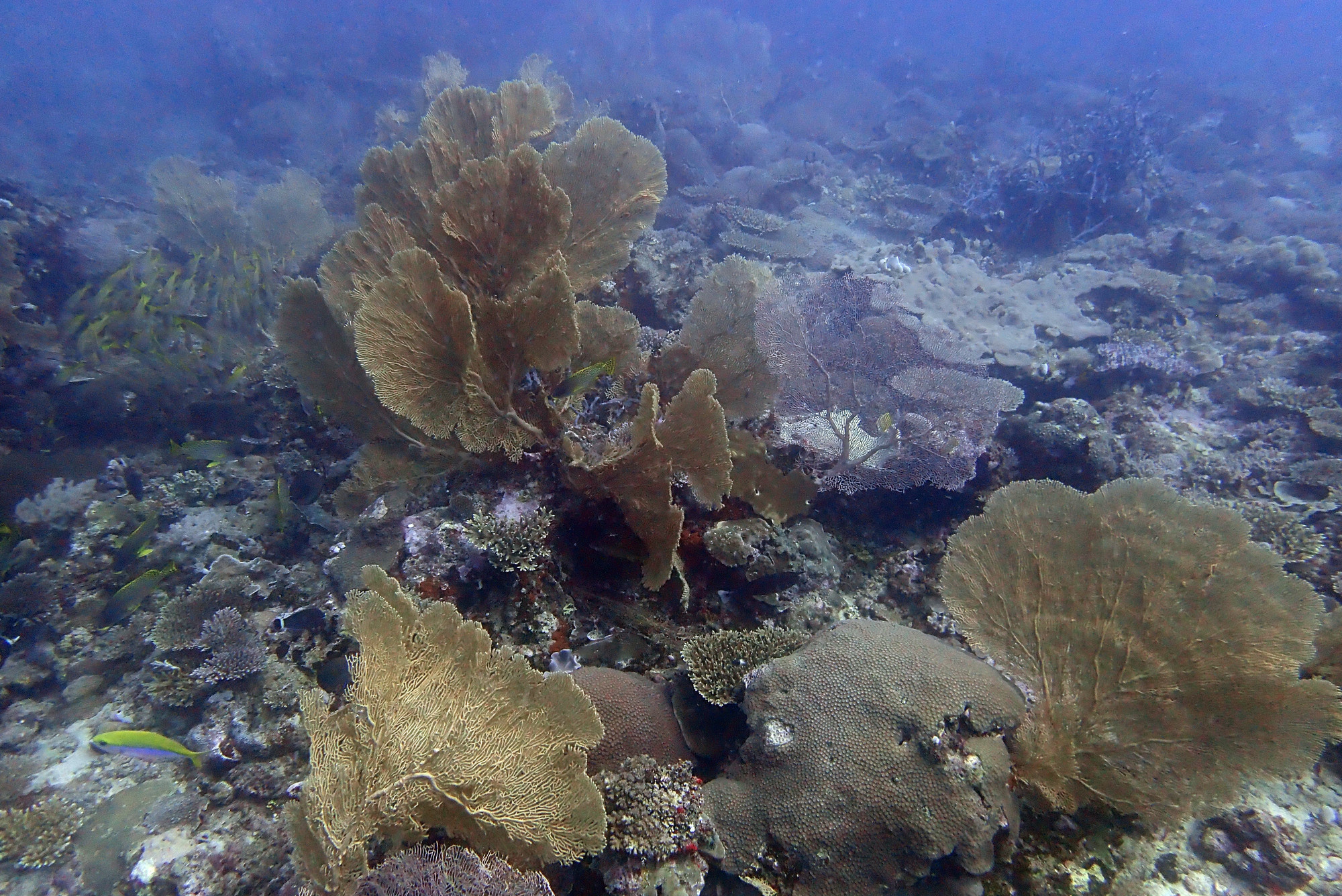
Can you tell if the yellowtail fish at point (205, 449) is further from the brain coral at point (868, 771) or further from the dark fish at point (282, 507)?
the brain coral at point (868, 771)

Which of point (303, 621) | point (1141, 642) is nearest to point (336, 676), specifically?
point (303, 621)

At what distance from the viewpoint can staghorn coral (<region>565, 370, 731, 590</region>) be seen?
3457 mm

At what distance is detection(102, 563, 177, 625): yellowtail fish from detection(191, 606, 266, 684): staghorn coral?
90 centimetres

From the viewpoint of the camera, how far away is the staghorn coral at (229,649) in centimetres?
385

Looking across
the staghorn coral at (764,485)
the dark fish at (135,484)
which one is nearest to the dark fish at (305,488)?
the dark fish at (135,484)

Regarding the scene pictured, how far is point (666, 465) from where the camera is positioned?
11.6 feet

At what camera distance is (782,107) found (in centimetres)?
→ 2256

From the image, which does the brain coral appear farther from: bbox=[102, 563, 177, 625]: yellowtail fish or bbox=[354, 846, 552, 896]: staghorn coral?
bbox=[102, 563, 177, 625]: yellowtail fish

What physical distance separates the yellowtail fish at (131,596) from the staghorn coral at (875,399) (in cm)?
521

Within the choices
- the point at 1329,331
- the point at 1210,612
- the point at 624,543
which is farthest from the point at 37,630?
the point at 1329,331

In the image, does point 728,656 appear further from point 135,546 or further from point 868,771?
point 135,546

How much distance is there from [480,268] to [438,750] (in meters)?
3.42

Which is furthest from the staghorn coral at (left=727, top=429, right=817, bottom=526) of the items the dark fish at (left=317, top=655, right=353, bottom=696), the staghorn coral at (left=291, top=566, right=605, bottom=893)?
the dark fish at (left=317, top=655, right=353, bottom=696)

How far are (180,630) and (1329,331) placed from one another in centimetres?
1486
